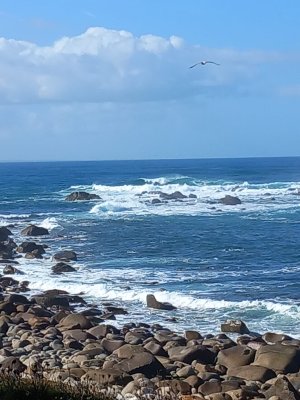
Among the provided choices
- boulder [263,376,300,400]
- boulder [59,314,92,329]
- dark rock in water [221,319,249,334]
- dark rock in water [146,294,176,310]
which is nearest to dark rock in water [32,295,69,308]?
dark rock in water [146,294,176,310]

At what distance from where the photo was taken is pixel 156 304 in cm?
2167

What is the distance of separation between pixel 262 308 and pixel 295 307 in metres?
0.99

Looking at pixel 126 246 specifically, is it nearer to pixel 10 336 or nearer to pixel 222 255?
pixel 222 255

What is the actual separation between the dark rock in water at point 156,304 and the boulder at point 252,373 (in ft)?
22.2

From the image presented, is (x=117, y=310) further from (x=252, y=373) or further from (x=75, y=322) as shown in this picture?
(x=252, y=373)

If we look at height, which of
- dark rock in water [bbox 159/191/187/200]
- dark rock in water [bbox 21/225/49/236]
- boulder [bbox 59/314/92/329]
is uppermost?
dark rock in water [bbox 159/191/187/200]

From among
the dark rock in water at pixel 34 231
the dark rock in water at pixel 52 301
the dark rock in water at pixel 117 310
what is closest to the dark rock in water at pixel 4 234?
the dark rock in water at pixel 34 231

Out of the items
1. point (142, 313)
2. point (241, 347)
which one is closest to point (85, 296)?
point (142, 313)

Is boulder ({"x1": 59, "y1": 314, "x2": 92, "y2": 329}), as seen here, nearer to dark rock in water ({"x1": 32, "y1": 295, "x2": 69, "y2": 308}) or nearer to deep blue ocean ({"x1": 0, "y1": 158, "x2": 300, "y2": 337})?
deep blue ocean ({"x1": 0, "y1": 158, "x2": 300, "y2": 337})

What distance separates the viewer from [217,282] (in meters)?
24.8

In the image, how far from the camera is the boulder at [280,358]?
594 inches

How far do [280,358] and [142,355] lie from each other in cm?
303

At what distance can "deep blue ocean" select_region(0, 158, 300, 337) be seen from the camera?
21.3m

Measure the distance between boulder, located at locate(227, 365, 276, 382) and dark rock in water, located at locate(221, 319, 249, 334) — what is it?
3.70 meters
